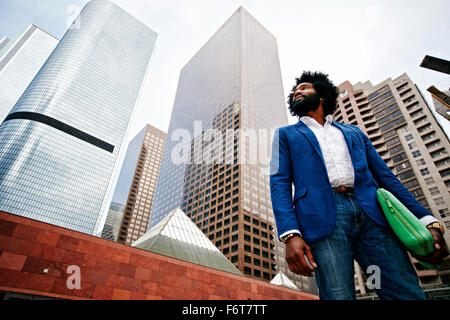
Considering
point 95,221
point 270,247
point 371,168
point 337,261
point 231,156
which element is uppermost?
point 231,156

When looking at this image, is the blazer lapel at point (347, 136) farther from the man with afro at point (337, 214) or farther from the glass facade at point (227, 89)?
the glass facade at point (227, 89)

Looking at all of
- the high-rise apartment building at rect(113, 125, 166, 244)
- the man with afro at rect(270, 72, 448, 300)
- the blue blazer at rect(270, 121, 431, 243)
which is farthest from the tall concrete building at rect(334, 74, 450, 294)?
the high-rise apartment building at rect(113, 125, 166, 244)

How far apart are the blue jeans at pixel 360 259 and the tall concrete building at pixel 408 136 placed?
53319 mm

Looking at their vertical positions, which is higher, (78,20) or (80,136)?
(78,20)

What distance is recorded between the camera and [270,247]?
6419 cm

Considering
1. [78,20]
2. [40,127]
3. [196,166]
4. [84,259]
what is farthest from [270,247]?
[78,20]

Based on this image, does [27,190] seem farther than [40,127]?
No

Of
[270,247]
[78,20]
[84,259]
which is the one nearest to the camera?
[84,259]

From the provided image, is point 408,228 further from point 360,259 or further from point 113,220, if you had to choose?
point 113,220

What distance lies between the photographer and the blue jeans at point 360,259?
6.14 ft

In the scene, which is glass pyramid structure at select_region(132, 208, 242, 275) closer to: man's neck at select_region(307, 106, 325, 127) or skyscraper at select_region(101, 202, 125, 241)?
man's neck at select_region(307, 106, 325, 127)

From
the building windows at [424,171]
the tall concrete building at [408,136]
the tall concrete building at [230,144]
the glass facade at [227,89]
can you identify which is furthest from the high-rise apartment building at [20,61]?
the building windows at [424,171]

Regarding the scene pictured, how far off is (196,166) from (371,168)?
89849 millimetres
